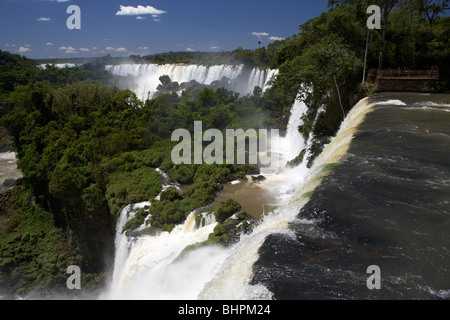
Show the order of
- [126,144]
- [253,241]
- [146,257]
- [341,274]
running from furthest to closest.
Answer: [126,144]
[146,257]
[253,241]
[341,274]

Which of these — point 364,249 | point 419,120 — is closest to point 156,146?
point 419,120

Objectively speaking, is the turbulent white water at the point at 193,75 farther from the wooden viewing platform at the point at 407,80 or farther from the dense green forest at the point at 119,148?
the wooden viewing platform at the point at 407,80

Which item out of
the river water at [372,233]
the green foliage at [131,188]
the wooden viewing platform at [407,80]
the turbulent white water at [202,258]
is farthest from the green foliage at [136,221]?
the wooden viewing platform at [407,80]

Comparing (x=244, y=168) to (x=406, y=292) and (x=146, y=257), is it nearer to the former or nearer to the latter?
(x=146, y=257)

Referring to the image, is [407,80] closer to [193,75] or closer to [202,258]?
[202,258]

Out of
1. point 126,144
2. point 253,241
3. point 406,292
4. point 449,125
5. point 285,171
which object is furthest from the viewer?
point 126,144

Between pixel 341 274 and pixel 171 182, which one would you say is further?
pixel 171 182

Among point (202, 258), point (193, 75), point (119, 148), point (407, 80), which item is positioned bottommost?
point (202, 258)

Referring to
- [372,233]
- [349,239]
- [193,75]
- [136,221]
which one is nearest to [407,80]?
[372,233]
